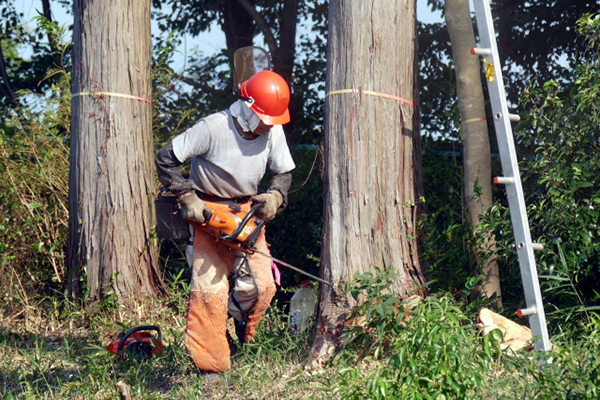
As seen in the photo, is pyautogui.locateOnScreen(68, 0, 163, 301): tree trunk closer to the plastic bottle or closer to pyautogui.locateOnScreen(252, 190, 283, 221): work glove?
the plastic bottle

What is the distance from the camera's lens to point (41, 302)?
571cm

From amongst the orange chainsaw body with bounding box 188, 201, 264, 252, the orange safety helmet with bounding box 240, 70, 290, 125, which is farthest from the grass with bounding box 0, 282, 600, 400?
the orange safety helmet with bounding box 240, 70, 290, 125

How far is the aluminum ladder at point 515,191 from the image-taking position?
346 centimetres

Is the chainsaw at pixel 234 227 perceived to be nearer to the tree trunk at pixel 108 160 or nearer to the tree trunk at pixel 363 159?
the tree trunk at pixel 363 159

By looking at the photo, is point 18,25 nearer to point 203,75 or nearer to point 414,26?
point 203,75

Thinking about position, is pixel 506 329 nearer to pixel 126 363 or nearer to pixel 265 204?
pixel 265 204

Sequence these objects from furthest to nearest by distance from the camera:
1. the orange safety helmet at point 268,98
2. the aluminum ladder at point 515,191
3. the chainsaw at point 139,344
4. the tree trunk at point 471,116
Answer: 1. the tree trunk at point 471,116
2. the chainsaw at point 139,344
3. the orange safety helmet at point 268,98
4. the aluminum ladder at point 515,191

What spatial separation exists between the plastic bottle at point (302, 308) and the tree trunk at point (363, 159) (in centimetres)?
57

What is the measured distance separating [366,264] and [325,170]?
0.67 m

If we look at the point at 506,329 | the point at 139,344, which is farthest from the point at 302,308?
the point at 506,329

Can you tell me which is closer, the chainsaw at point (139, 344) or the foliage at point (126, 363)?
the foliage at point (126, 363)

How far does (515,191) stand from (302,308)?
1910 millimetres

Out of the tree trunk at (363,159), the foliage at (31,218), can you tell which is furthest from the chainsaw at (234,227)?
the foliage at (31,218)

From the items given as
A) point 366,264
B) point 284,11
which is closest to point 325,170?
point 366,264
